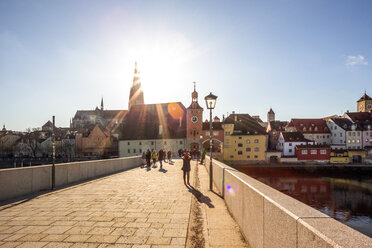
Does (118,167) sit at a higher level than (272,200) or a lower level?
lower

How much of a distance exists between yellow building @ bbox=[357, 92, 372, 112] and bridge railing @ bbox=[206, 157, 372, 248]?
11867cm

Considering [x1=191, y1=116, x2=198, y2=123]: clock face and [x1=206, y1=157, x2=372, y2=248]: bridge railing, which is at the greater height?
[x1=191, y1=116, x2=198, y2=123]: clock face

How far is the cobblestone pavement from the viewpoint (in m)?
4.49

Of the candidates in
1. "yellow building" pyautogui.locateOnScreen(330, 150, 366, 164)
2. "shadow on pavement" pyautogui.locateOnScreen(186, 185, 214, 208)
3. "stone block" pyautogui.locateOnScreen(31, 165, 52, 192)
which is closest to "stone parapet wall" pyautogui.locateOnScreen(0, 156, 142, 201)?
"stone block" pyautogui.locateOnScreen(31, 165, 52, 192)

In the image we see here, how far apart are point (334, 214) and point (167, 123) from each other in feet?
147

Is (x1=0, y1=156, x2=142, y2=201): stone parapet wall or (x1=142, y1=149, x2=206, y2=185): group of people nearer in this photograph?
(x1=0, y1=156, x2=142, y2=201): stone parapet wall

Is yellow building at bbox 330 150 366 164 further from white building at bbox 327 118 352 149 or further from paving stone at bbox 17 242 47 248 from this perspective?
paving stone at bbox 17 242 47 248

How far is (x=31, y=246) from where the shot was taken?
424 cm

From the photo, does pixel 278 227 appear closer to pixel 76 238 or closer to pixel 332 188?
pixel 76 238

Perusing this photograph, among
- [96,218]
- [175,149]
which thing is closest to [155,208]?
[96,218]

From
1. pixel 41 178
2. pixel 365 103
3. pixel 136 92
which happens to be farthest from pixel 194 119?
pixel 365 103

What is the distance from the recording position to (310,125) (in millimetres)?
79062

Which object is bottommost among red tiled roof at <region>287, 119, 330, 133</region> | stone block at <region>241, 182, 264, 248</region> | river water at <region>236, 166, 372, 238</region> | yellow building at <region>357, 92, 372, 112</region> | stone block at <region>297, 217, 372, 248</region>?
river water at <region>236, 166, 372, 238</region>

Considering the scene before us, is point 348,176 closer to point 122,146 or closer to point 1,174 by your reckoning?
point 122,146
